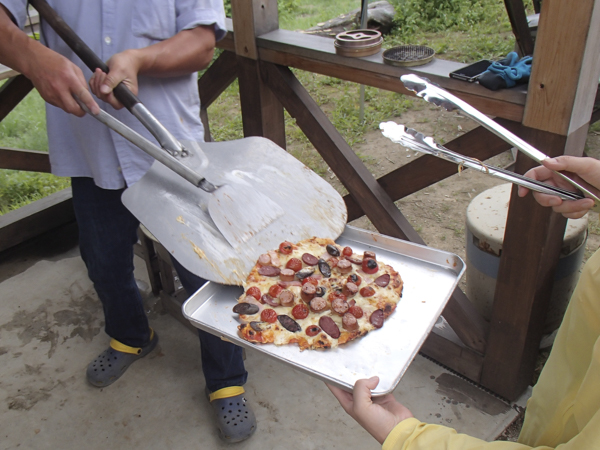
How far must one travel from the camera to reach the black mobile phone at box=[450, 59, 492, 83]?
5.98 ft

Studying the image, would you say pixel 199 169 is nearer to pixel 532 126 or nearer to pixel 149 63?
pixel 149 63

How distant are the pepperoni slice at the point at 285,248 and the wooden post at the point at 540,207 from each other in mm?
907

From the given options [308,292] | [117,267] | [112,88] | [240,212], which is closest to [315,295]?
[308,292]

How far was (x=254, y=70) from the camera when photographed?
2.63m

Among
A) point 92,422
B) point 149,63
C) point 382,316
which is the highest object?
point 149,63

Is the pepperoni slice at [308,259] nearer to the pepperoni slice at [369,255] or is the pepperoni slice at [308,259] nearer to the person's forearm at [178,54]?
the pepperoni slice at [369,255]

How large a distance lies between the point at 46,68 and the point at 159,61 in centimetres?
35

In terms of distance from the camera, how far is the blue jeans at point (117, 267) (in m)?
Result: 2.00

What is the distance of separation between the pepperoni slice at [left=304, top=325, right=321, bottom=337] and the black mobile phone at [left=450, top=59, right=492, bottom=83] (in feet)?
3.49

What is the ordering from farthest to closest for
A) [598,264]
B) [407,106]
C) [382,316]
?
[407,106]
[382,316]
[598,264]

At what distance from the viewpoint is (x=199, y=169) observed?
1.64 m

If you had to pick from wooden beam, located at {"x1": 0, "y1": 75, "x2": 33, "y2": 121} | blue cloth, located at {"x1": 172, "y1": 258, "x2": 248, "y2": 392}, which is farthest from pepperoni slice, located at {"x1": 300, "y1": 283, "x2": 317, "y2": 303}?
wooden beam, located at {"x1": 0, "y1": 75, "x2": 33, "y2": 121}

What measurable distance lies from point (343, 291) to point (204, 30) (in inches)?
42.0

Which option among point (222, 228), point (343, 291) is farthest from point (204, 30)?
point (343, 291)
